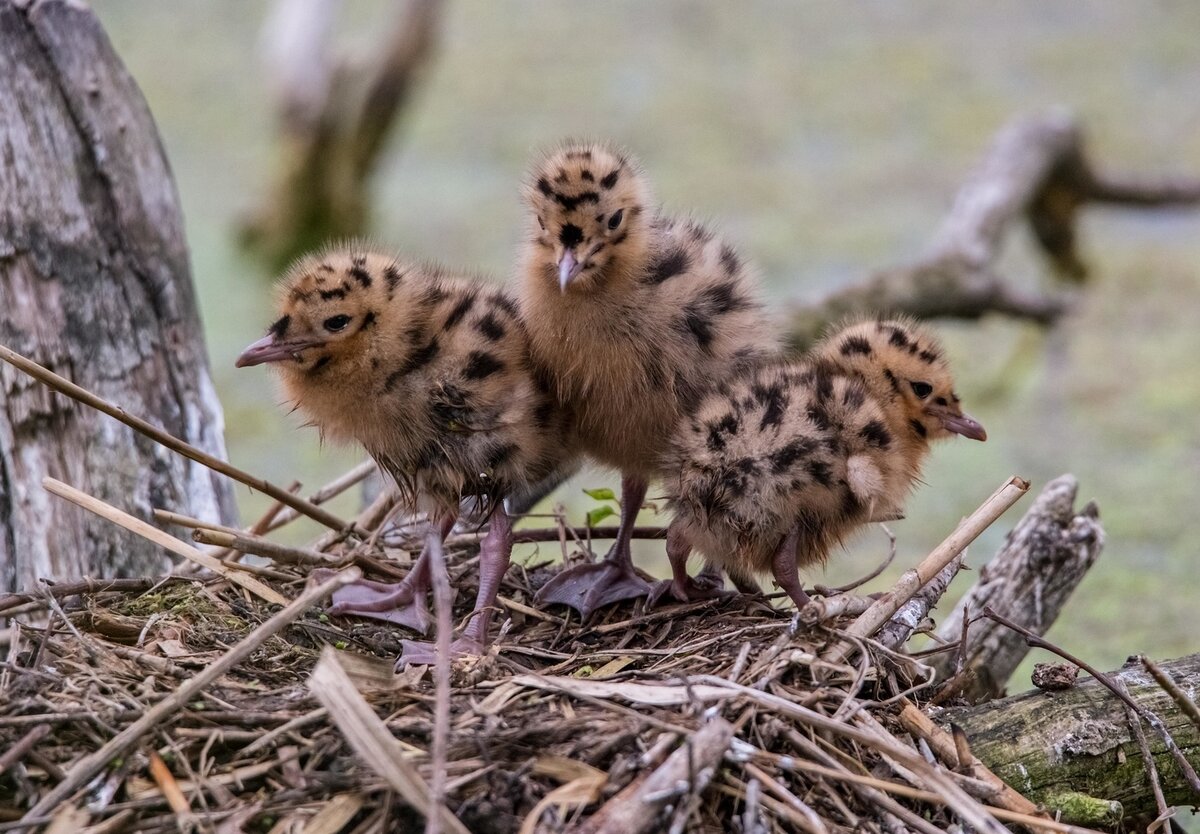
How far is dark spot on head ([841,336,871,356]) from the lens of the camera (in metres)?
3.21

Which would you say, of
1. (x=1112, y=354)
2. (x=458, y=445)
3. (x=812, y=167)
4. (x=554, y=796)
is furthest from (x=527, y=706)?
(x=812, y=167)

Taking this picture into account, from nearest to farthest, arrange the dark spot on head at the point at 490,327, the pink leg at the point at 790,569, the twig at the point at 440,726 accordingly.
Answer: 1. the twig at the point at 440,726
2. the pink leg at the point at 790,569
3. the dark spot on head at the point at 490,327

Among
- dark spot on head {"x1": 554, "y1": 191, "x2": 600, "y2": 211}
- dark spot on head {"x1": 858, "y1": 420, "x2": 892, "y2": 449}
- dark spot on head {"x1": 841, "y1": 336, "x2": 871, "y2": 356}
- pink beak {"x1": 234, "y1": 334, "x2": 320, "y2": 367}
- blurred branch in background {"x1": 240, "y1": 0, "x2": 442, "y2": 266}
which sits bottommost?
pink beak {"x1": 234, "y1": 334, "x2": 320, "y2": 367}

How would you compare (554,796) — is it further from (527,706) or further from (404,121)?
(404,121)

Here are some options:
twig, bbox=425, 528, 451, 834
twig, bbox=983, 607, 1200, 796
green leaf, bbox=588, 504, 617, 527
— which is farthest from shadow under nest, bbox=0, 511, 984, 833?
green leaf, bbox=588, 504, 617, 527

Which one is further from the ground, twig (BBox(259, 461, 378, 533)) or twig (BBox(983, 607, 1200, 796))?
twig (BBox(259, 461, 378, 533))

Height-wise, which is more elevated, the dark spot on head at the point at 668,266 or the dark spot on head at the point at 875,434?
the dark spot on head at the point at 668,266

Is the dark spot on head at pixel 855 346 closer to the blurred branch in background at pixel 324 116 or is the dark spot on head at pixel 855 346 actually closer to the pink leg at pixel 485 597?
the pink leg at pixel 485 597

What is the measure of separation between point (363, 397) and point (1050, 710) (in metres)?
1.56

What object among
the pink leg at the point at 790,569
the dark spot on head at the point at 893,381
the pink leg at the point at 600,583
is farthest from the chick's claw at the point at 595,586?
the dark spot on head at the point at 893,381

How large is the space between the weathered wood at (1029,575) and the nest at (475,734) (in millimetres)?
599

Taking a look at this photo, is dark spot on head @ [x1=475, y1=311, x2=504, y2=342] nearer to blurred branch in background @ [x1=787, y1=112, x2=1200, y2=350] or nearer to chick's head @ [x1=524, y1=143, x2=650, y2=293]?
chick's head @ [x1=524, y1=143, x2=650, y2=293]

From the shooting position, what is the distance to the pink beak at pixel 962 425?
3.17 meters

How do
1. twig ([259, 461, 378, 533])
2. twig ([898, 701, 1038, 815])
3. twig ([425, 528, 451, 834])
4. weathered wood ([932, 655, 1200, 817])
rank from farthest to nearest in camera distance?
twig ([259, 461, 378, 533]) < weathered wood ([932, 655, 1200, 817]) < twig ([898, 701, 1038, 815]) < twig ([425, 528, 451, 834])
